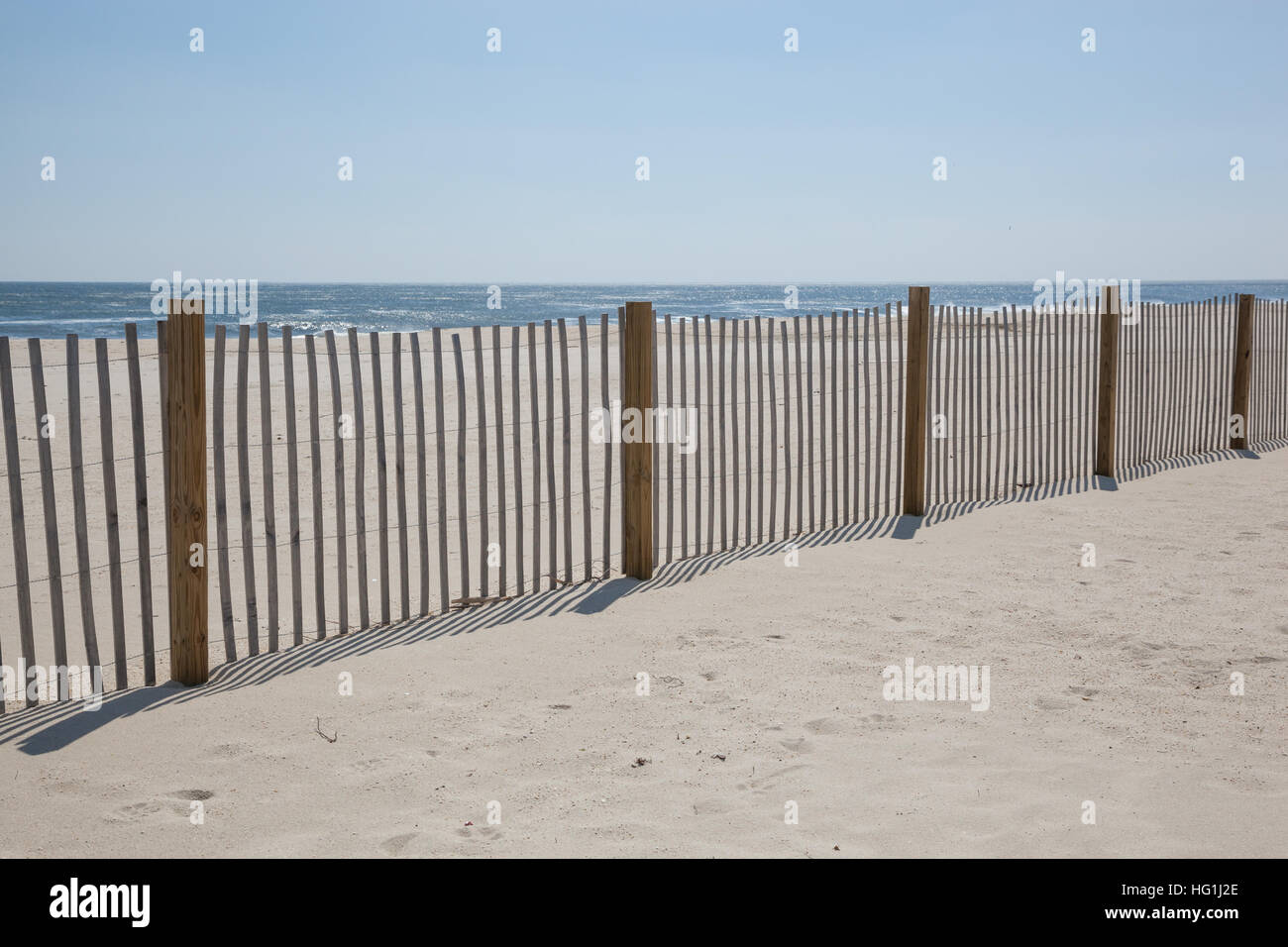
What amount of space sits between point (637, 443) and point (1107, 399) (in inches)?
220

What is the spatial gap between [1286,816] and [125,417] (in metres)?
12.0

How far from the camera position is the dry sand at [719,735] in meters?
3.23

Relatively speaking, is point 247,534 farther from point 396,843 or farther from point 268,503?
point 396,843

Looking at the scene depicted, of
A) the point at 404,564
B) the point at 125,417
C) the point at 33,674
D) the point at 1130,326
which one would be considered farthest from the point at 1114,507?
the point at 125,417

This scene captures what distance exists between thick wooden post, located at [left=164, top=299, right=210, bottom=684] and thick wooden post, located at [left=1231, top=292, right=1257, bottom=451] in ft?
35.6

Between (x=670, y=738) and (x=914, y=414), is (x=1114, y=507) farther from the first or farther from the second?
(x=670, y=738)

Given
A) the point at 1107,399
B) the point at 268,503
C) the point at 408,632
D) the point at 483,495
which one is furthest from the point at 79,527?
the point at 1107,399

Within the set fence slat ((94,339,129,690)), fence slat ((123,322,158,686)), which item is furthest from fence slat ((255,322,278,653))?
fence slat ((94,339,129,690))

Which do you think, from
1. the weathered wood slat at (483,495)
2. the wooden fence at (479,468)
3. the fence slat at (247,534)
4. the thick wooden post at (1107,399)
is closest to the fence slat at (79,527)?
the wooden fence at (479,468)

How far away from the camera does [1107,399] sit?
9.57 meters

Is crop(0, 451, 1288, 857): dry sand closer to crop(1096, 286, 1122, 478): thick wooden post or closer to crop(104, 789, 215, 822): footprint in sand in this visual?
crop(104, 789, 215, 822): footprint in sand

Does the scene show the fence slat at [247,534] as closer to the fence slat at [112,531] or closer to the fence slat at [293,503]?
Result: the fence slat at [293,503]
